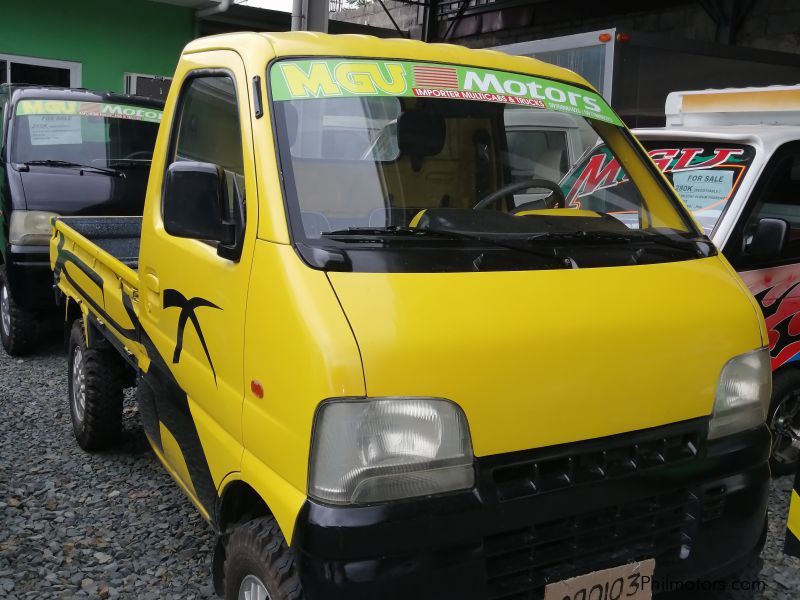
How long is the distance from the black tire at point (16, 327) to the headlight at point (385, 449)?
4.96 metres

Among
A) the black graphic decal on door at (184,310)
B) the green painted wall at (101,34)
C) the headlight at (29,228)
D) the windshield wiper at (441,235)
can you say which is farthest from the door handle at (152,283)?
the green painted wall at (101,34)

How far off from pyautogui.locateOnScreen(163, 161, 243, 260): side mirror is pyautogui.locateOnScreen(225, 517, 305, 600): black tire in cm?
80

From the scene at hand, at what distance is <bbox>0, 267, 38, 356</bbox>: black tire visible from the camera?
6.19m

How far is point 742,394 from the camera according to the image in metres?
2.41

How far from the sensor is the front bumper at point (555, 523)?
188 centimetres

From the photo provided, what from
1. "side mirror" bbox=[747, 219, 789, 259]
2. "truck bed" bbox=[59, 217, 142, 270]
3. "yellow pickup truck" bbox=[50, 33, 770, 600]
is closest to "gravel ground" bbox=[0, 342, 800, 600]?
"yellow pickup truck" bbox=[50, 33, 770, 600]

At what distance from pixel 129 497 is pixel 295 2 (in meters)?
6.14

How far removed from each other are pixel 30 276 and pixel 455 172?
4165mm

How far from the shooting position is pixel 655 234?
109 inches

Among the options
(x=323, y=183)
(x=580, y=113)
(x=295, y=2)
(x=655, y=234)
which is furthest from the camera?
(x=295, y=2)

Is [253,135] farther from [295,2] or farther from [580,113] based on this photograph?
[295,2]

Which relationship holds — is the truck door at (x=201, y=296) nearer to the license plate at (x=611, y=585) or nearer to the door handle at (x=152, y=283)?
the door handle at (x=152, y=283)

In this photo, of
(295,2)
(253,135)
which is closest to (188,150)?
(253,135)

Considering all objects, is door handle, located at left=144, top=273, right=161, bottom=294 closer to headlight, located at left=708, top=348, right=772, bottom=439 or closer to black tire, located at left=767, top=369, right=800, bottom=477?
headlight, located at left=708, top=348, right=772, bottom=439
